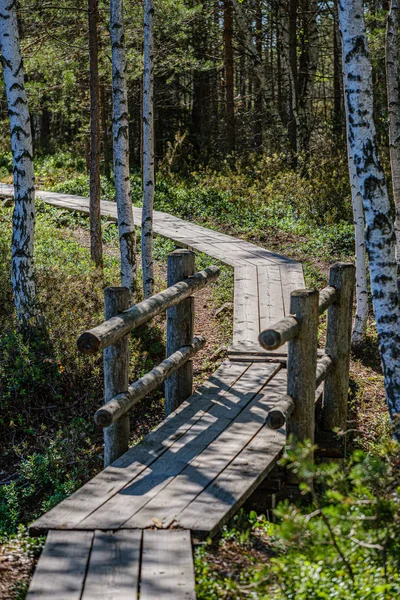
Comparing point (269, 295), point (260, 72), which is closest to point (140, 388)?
point (269, 295)

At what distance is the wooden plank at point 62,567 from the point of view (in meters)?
3.77

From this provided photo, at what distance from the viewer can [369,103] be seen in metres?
5.92

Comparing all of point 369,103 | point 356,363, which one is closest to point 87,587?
point 369,103

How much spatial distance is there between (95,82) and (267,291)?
482 cm

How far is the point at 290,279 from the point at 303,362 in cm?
579

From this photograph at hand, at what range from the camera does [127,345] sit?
235 inches

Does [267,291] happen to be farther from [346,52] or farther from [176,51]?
[176,51]

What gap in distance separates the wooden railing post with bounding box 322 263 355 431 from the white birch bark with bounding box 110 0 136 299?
4.60 m

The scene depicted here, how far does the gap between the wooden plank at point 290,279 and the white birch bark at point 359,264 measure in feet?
2.98

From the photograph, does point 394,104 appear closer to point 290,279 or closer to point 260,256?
point 290,279

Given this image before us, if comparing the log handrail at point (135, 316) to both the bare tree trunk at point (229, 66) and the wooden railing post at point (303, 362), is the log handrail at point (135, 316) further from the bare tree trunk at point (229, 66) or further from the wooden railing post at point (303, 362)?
the bare tree trunk at point (229, 66)

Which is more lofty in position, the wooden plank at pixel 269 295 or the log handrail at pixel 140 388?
the log handrail at pixel 140 388

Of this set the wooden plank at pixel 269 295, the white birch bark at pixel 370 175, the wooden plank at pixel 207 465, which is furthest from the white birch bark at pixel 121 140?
the white birch bark at pixel 370 175

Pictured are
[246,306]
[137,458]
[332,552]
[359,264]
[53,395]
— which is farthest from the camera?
[246,306]
